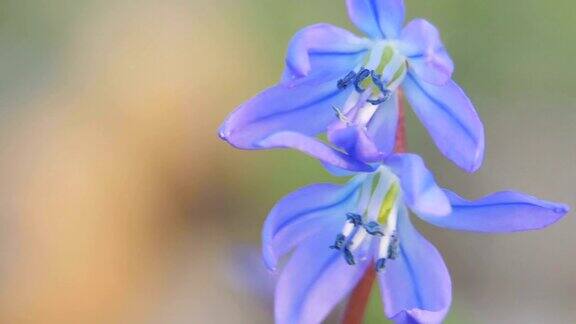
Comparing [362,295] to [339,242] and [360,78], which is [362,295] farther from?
[360,78]

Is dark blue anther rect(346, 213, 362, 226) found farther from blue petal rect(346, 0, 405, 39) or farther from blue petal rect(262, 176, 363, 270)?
blue petal rect(346, 0, 405, 39)

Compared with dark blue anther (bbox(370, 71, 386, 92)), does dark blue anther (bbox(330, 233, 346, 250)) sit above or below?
below

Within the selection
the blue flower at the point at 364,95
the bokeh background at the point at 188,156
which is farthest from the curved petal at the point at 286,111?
the bokeh background at the point at 188,156

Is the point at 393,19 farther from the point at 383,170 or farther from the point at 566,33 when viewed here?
the point at 566,33

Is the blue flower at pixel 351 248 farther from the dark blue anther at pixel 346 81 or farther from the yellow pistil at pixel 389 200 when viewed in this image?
the dark blue anther at pixel 346 81

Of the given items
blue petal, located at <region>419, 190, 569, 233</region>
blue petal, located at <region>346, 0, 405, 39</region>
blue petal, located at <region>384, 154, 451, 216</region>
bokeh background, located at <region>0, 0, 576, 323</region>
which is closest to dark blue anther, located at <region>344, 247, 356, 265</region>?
blue petal, located at <region>419, 190, 569, 233</region>

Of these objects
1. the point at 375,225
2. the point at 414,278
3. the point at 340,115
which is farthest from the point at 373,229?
the point at 340,115

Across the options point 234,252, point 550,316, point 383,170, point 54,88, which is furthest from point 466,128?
point 54,88
